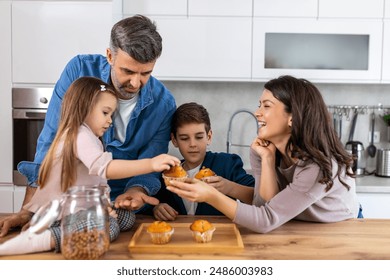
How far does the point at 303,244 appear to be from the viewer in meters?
1.41

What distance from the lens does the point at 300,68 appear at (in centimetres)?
342

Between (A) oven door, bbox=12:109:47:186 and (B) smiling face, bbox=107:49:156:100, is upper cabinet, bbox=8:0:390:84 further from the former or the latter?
(B) smiling face, bbox=107:49:156:100

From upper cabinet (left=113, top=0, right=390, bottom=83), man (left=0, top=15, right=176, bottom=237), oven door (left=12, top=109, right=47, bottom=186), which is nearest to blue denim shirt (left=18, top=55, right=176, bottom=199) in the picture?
man (left=0, top=15, right=176, bottom=237)

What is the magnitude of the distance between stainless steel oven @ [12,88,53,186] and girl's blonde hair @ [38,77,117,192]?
176cm

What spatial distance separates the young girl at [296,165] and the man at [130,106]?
42cm

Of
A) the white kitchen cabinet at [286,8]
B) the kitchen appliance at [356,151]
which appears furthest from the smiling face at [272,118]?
the kitchen appliance at [356,151]

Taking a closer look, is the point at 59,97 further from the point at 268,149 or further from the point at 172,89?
the point at 172,89

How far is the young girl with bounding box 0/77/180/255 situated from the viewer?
1422mm

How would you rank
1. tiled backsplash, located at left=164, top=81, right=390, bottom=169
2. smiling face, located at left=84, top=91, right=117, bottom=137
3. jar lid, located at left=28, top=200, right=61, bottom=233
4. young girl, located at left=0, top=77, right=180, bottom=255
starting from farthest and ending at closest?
tiled backsplash, located at left=164, top=81, right=390, bottom=169 < smiling face, located at left=84, top=91, right=117, bottom=137 < young girl, located at left=0, top=77, right=180, bottom=255 < jar lid, located at left=28, top=200, right=61, bottom=233

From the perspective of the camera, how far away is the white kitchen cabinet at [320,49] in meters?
3.39

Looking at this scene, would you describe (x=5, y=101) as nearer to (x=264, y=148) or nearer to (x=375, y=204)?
(x=264, y=148)

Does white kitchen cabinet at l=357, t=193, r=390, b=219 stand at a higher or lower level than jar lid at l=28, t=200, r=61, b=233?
lower

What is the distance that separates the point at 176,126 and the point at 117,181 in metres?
0.38
